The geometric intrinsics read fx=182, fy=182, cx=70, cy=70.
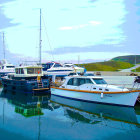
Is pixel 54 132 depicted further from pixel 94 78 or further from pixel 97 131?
pixel 94 78

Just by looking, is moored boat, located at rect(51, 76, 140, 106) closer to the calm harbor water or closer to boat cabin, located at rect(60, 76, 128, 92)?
boat cabin, located at rect(60, 76, 128, 92)

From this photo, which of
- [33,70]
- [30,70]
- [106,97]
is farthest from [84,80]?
[30,70]

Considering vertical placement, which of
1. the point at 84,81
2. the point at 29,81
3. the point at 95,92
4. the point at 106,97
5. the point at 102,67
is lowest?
the point at 102,67

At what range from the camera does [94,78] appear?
16.8m

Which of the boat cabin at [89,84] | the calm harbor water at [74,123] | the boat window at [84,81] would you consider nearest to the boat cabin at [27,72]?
the boat cabin at [89,84]

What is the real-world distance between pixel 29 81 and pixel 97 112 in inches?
470

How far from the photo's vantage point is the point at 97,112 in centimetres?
1398

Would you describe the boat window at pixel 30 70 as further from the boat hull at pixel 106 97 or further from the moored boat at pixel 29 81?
the boat hull at pixel 106 97

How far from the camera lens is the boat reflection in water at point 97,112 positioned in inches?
487

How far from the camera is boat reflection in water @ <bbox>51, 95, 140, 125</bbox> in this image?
40.6 feet

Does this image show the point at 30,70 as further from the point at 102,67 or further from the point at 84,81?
the point at 102,67

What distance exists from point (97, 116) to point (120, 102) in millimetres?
2893

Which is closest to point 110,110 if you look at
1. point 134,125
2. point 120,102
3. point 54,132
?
point 120,102

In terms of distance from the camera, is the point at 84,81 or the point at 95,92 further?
the point at 84,81
